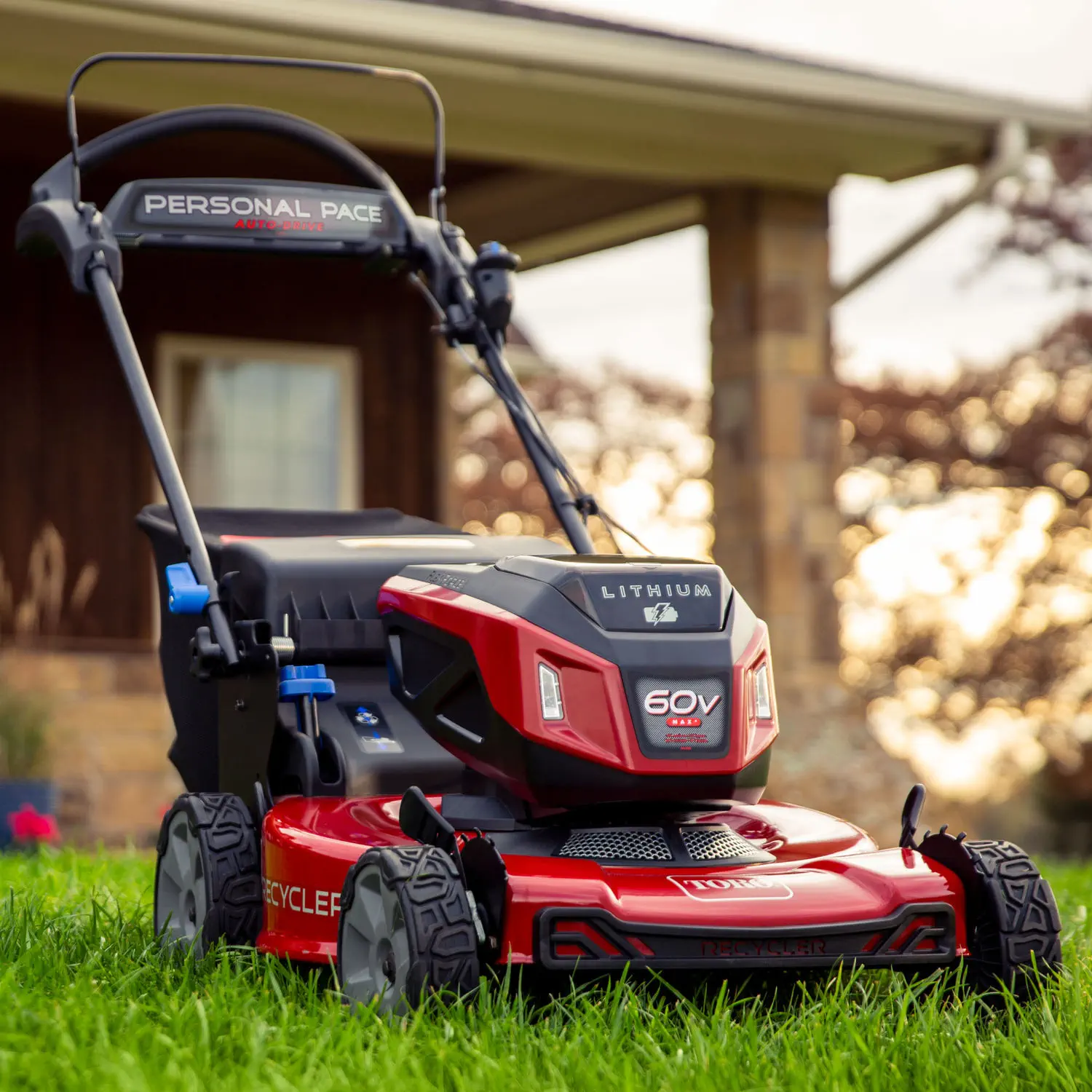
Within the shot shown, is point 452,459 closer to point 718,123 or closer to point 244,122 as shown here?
point 718,123

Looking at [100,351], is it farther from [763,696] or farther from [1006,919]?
[1006,919]

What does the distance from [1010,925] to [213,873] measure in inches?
56.3

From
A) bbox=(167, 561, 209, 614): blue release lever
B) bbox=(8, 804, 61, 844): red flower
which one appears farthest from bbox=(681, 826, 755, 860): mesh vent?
bbox=(8, 804, 61, 844): red flower

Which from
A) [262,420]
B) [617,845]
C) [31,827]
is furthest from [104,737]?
[617,845]

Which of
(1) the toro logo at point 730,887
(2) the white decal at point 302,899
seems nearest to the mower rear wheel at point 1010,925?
(1) the toro logo at point 730,887

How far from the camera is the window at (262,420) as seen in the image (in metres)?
9.90

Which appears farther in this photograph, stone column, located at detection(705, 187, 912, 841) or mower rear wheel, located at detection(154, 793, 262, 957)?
stone column, located at detection(705, 187, 912, 841)

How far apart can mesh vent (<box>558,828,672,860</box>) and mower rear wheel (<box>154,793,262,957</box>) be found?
682mm

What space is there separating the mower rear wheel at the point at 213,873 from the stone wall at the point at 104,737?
4054 mm

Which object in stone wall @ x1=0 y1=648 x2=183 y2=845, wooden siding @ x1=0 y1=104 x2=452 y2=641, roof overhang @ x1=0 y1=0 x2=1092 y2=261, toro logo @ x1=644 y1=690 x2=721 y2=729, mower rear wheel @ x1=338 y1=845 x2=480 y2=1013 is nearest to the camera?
mower rear wheel @ x1=338 y1=845 x2=480 y2=1013

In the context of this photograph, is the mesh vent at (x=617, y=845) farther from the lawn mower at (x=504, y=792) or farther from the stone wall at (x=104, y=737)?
the stone wall at (x=104, y=737)

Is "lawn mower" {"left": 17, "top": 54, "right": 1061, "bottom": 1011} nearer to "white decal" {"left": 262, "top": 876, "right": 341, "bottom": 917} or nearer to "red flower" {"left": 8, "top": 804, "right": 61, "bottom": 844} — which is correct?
"white decal" {"left": 262, "top": 876, "right": 341, "bottom": 917}

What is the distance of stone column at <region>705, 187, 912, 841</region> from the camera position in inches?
314

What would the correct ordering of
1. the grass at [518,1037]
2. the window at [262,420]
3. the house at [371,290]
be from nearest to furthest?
the grass at [518,1037] < the house at [371,290] < the window at [262,420]
